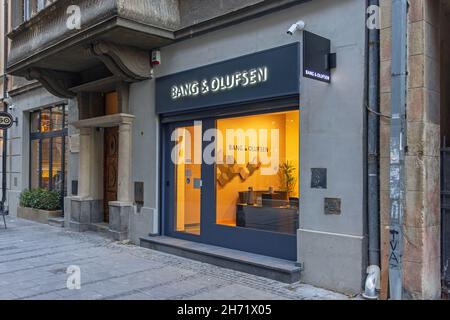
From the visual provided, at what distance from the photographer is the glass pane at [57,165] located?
1248 centimetres

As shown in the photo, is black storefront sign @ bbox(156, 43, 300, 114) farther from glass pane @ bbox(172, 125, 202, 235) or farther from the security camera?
glass pane @ bbox(172, 125, 202, 235)

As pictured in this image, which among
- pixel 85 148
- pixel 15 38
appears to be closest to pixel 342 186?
pixel 85 148

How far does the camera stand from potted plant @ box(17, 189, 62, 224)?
12.2 meters

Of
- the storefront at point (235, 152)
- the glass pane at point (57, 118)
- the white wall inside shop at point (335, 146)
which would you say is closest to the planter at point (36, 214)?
the glass pane at point (57, 118)

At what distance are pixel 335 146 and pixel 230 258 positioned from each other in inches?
90.6

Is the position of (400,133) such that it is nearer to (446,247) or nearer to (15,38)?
(446,247)

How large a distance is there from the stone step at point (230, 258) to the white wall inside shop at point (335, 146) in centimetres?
29

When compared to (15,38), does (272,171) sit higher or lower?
lower

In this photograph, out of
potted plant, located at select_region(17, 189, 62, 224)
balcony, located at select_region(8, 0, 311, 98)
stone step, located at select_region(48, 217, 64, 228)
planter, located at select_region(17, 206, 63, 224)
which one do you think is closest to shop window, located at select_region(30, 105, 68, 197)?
potted plant, located at select_region(17, 189, 62, 224)

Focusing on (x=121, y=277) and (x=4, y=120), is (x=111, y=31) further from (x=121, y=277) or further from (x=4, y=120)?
(x=4, y=120)

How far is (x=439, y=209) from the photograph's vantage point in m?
5.34

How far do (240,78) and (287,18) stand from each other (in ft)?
3.70

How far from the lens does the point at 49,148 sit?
13.1 metres
